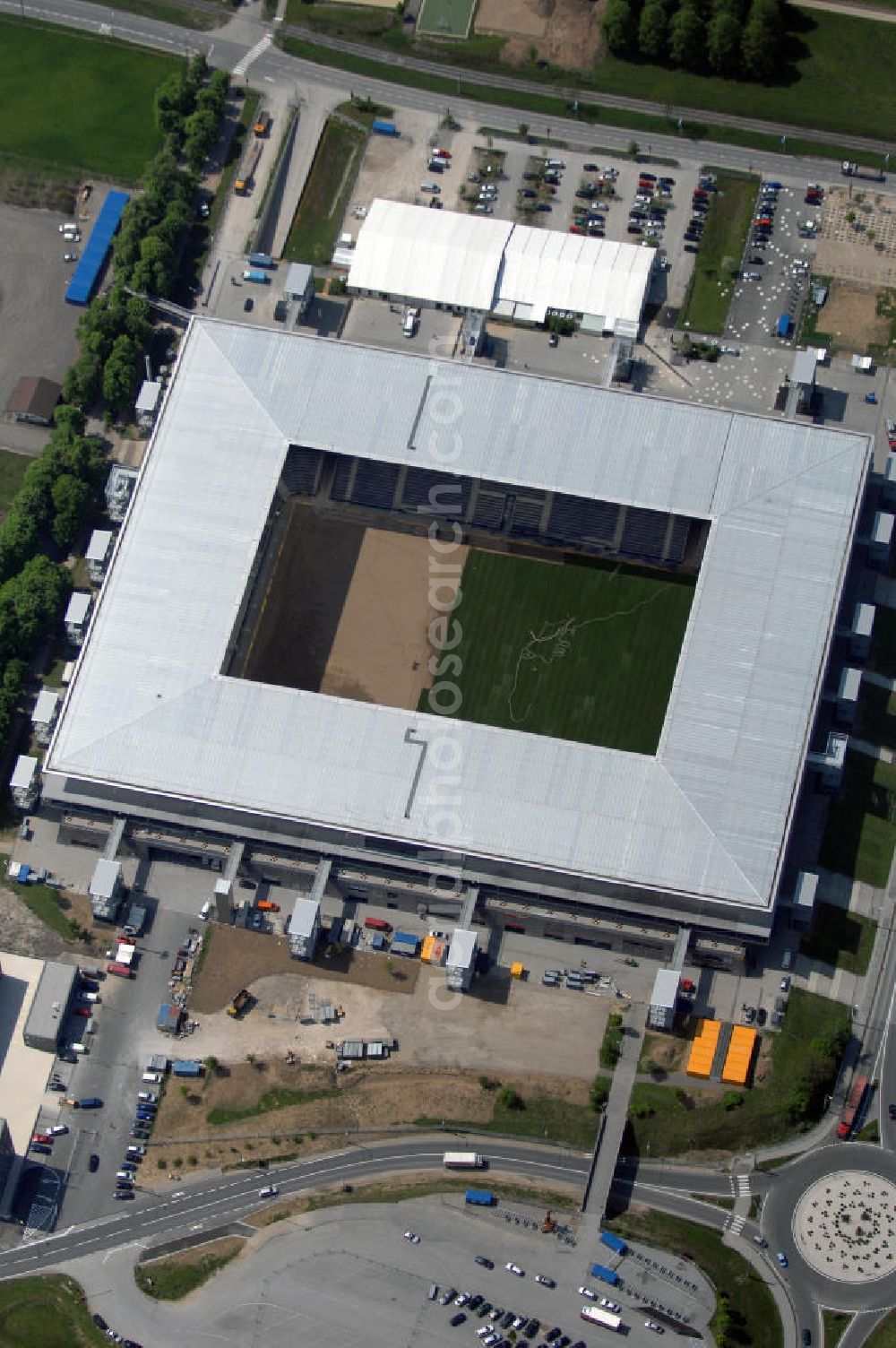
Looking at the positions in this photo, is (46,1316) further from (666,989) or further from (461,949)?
(666,989)

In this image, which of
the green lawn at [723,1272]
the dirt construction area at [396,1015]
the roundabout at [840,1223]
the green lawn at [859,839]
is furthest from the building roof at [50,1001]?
the green lawn at [859,839]

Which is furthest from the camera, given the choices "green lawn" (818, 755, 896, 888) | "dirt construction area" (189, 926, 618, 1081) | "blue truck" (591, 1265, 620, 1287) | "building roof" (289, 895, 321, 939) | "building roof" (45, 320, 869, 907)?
"green lawn" (818, 755, 896, 888)

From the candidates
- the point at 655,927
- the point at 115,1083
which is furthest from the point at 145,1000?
the point at 655,927

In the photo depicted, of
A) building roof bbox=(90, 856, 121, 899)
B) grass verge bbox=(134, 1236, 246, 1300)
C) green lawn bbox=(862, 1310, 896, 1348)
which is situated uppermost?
building roof bbox=(90, 856, 121, 899)

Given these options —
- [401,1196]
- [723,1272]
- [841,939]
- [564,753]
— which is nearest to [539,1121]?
[401,1196]

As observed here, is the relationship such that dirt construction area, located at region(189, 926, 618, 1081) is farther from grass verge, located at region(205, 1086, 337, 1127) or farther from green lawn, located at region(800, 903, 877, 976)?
green lawn, located at region(800, 903, 877, 976)

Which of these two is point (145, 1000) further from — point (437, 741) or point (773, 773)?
point (773, 773)

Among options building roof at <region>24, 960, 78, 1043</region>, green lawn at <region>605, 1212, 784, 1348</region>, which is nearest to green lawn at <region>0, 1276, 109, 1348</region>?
building roof at <region>24, 960, 78, 1043</region>
